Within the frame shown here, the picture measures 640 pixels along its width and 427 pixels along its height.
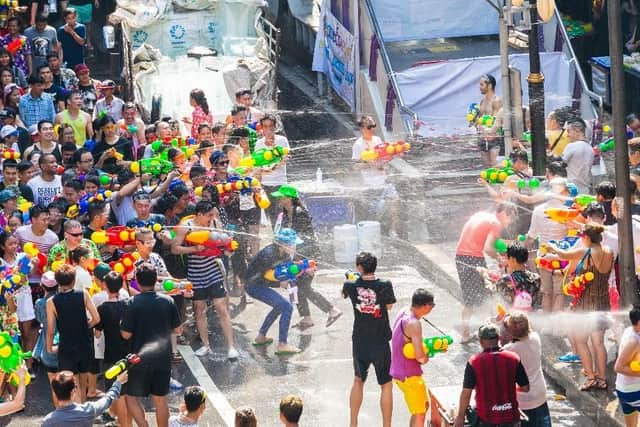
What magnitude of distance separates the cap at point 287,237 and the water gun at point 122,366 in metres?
2.76

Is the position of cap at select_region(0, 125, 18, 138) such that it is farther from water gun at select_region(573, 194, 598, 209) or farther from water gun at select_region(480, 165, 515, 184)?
water gun at select_region(573, 194, 598, 209)

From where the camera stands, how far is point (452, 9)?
21.3m

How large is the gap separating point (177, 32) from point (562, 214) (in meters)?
10.4

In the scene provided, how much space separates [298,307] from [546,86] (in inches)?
302

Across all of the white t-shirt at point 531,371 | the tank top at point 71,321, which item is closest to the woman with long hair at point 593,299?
the white t-shirt at point 531,371

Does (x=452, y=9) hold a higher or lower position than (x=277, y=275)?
higher

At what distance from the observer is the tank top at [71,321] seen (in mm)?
11250

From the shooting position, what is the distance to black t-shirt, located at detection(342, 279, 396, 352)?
36.0ft

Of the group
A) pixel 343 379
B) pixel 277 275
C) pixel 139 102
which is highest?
pixel 139 102

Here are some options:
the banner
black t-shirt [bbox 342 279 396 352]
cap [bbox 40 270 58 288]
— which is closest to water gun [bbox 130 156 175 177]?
cap [bbox 40 270 58 288]

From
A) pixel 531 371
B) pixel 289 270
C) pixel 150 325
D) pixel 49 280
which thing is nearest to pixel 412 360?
pixel 531 371

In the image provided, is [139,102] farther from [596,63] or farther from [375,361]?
[375,361]

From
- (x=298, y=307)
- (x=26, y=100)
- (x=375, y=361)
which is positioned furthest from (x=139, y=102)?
(x=375, y=361)

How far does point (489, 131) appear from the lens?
16.4 m
